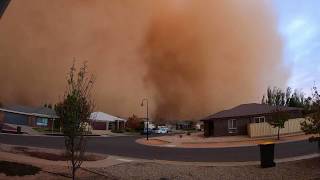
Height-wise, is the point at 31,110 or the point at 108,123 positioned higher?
the point at 31,110

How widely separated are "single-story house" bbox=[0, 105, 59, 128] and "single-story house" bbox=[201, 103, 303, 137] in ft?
80.9

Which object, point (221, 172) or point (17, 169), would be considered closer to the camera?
point (17, 169)

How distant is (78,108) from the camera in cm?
A: 1047

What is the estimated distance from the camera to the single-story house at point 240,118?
3769 cm

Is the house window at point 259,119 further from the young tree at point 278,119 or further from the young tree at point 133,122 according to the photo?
the young tree at point 133,122

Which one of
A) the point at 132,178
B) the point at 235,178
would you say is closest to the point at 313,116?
the point at 235,178

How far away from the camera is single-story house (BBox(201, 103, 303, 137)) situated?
37.7 metres

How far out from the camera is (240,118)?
38312mm

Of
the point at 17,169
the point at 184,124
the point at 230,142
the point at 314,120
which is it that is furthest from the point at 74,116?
the point at 184,124

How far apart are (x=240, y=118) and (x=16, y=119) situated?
31678 mm

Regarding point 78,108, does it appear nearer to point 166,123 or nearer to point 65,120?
point 65,120

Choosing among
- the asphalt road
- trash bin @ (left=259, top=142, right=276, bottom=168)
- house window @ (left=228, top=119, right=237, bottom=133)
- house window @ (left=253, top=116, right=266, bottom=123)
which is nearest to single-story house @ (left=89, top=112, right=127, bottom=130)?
house window @ (left=228, top=119, right=237, bottom=133)

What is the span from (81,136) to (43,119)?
5412cm

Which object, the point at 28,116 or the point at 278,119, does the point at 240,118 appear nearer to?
the point at 278,119
